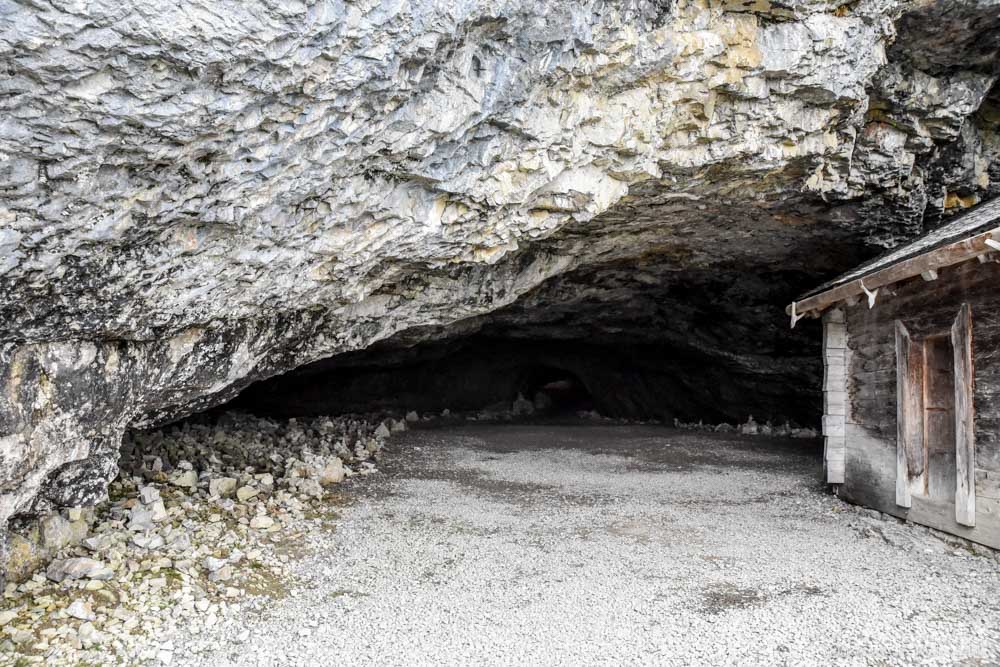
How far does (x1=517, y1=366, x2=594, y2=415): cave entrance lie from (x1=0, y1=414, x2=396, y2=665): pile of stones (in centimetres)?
1231

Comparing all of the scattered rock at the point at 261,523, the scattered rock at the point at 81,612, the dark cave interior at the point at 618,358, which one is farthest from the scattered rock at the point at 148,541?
the dark cave interior at the point at 618,358

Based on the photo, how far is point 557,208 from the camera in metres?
6.75

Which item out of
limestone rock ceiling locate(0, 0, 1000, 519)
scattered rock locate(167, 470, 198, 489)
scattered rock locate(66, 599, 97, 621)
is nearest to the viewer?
limestone rock ceiling locate(0, 0, 1000, 519)

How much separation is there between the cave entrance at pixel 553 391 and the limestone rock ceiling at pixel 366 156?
1220cm

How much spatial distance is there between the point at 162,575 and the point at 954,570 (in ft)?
21.4

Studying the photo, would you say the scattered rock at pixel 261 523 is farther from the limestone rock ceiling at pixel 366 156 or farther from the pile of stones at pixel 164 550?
the limestone rock ceiling at pixel 366 156

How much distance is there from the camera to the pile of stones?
4293mm

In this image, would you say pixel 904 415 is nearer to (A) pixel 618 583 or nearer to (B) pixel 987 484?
(B) pixel 987 484

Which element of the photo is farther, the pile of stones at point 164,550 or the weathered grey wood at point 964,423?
the weathered grey wood at point 964,423

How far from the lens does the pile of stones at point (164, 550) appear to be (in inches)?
169

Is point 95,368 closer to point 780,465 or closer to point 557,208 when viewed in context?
point 557,208

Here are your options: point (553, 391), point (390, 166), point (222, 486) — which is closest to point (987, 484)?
point (390, 166)

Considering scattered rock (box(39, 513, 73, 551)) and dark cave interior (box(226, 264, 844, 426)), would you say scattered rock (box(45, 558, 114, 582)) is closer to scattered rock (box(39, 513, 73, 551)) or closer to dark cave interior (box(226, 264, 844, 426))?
scattered rock (box(39, 513, 73, 551))

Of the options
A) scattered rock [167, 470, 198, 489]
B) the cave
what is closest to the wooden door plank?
the cave
